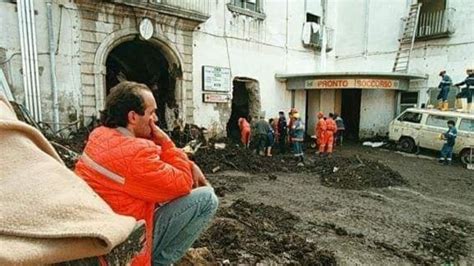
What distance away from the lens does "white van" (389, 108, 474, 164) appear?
11.7 meters

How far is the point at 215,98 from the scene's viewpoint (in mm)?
12641

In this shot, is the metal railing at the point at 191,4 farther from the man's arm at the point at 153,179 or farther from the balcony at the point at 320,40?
the man's arm at the point at 153,179

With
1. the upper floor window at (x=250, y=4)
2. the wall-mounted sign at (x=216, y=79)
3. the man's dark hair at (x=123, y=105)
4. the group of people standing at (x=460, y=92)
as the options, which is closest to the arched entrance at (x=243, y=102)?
the wall-mounted sign at (x=216, y=79)

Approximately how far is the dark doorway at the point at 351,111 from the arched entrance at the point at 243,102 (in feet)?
19.7

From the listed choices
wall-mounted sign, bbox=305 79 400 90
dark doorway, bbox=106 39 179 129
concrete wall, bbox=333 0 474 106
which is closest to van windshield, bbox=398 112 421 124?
wall-mounted sign, bbox=305 79 400 90

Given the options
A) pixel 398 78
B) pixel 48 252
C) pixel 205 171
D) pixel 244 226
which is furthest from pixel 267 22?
pixel 48 252

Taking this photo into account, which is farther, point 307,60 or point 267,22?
point 307,60

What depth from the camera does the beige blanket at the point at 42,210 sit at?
3.13ft

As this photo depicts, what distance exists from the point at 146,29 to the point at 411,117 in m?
10.7

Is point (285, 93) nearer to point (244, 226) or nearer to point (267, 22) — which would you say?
point (267, 22)

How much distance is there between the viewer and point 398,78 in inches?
559

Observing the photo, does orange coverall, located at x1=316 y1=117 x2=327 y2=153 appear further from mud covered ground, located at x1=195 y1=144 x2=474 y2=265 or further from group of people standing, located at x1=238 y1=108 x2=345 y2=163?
mud covered ground, located at x1=195 y1=144 x2=474 y2=265

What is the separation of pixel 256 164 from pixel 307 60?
830cm

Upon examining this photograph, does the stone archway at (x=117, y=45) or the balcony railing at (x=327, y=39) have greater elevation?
the balcony railing at (x=327, y=39)
